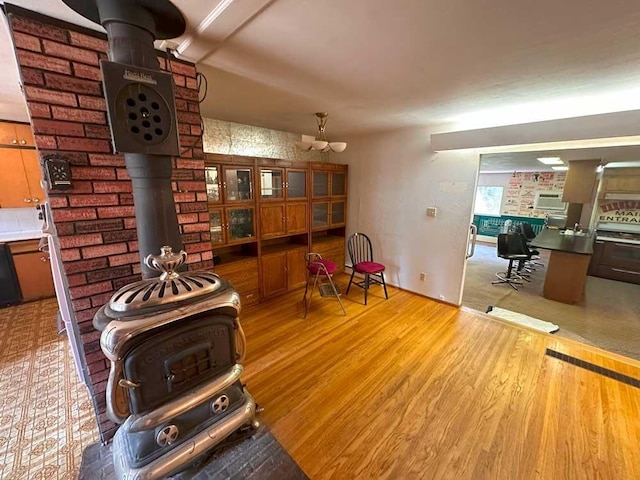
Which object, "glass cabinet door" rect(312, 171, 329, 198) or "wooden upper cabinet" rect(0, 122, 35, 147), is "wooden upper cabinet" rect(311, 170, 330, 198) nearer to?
"glass cabinet door" rect(312, 171, 329, 198)

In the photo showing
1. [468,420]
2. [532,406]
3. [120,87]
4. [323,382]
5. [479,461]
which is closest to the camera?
[120,87]

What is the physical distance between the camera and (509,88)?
1976mm

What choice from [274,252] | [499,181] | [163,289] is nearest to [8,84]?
[163,289]

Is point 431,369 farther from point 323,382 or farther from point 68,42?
point 68,42

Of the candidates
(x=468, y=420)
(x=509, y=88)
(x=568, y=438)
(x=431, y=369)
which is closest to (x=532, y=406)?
(x=568, y=438)

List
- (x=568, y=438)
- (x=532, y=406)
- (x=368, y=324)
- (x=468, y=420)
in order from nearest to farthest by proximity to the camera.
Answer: (x=568, y=438) → (x=468, y=420) → (x=532, y=406) → (x=368, y=324)

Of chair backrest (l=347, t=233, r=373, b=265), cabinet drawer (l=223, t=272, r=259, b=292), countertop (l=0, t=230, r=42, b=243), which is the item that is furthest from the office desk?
countertop (l=0, t=230, r=42, b=243)

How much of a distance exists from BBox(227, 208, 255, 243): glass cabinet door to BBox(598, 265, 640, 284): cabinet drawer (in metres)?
6.54

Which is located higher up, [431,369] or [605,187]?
[605,187]

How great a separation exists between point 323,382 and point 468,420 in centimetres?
104

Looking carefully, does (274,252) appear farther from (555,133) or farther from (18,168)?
(18,168)

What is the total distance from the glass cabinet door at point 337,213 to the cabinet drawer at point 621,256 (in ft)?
16.7

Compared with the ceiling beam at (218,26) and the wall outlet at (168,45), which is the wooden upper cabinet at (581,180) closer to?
the ceiling beam at (218,26)

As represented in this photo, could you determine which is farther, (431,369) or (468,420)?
(431,369)
